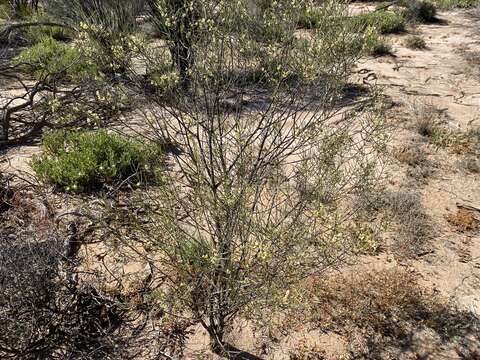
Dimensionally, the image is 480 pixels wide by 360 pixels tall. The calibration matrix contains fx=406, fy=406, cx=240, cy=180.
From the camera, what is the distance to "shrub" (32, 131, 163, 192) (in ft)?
16.5

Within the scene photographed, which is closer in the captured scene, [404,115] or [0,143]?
[0,143]

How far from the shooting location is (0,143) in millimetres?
6020

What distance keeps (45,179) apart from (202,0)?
11.1 ft

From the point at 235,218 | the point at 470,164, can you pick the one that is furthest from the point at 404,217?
the point at 235,218

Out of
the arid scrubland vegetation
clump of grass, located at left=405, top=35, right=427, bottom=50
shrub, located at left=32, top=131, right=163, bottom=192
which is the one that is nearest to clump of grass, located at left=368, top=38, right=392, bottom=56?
clump of grass, located at left=405, top=35, right=427, bottom=50

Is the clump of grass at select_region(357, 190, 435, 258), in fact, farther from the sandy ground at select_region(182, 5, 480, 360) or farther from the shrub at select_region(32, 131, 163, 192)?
the shrub at select_region(32, 131, 163, 192)

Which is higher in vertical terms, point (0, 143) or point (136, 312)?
point (0, 143)

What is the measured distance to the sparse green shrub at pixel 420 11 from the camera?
1416 cm

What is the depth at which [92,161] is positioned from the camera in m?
5.12

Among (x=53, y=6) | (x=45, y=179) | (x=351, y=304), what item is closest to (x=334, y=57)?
(x=351, y=304)

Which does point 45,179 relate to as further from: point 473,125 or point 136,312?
point 473,125

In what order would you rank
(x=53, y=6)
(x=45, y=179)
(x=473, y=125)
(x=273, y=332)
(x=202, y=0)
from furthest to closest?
1. (x=53, y=6)
2. (x=473, y=125)
3. (x=45, y=179)
4. (x=273, y=332)
5. (x=202, y=0)

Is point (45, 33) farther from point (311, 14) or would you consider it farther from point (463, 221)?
point (463, 221)

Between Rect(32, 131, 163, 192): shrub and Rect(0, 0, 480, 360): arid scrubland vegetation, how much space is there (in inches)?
1.0
